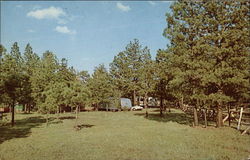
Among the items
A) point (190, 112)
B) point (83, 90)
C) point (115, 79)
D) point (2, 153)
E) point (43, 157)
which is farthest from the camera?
point (115, 79)

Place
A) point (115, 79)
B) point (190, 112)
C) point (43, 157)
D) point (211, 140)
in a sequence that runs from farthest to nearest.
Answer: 1. point (115, 79)
2. point (190, 112)
3. point (211, 140)
4. point (43, 157)

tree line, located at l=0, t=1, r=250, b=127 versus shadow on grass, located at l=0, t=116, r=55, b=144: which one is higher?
tree line, located at l=0, t=1, r=250, b=127

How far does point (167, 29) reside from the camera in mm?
22500

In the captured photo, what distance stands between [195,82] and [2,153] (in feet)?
57.3

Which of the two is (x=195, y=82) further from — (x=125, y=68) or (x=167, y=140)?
(x=125, y=68)

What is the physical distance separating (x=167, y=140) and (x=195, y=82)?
870cm

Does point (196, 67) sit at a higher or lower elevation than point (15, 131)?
higher

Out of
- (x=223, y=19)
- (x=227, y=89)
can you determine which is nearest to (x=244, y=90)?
(x=227, y=89)

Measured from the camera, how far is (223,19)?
1923 cm

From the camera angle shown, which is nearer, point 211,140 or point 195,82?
point 211,140

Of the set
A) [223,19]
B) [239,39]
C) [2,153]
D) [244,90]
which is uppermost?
[223,19]

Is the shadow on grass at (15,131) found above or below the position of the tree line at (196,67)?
below

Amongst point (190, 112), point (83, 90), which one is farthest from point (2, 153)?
point (190, 112)

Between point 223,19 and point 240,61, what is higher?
point 223,19
